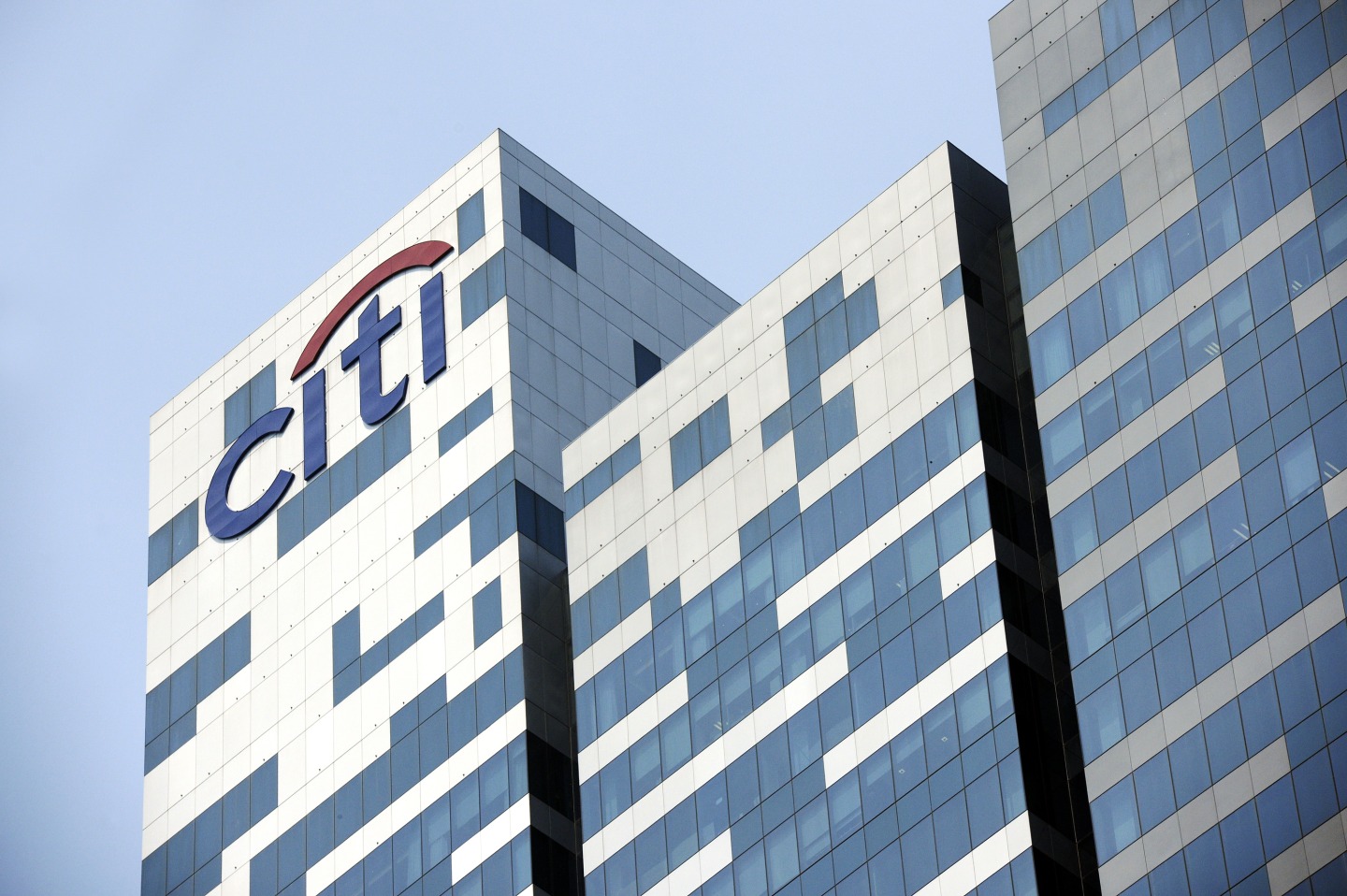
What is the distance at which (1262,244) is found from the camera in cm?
8725

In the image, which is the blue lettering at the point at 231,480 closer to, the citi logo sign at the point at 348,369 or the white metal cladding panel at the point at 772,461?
the citi logo sign at the point at 348,369

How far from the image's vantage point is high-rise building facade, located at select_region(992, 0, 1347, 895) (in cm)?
8094

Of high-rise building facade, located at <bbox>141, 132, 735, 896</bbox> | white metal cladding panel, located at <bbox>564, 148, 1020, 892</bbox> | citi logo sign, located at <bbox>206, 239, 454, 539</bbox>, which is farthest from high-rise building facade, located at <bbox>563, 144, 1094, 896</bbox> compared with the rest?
citi logo sign, located at <bbox>206, 239, 454, 539</bbox>

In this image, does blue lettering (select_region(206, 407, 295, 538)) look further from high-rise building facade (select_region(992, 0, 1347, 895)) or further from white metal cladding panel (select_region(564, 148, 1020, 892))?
high-rise building facade (select_region(992, 0, 1347, 895))

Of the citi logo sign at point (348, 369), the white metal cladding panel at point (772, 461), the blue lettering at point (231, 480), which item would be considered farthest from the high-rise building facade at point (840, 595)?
the blue lettering at point (231, 480)

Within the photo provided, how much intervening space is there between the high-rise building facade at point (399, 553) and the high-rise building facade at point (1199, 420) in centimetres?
2434

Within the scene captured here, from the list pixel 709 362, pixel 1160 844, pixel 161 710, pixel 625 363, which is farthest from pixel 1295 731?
pixel 161 710

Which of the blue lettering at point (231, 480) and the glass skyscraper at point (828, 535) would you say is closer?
the glass skyscraper at point (828, 535)

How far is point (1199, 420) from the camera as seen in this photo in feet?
285

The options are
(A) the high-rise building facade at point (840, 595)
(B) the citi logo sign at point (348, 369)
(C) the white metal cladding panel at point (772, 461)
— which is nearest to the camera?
(A) the high-rise building facade at point (840, 595)

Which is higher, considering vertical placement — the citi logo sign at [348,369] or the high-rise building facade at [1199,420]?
the citi logo sign at [348,369]

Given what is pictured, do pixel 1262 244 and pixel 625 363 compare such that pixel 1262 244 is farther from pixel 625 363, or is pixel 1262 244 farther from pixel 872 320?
pixel 625 363

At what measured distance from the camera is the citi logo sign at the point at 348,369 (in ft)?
380

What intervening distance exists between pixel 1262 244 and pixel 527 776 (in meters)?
34.3
